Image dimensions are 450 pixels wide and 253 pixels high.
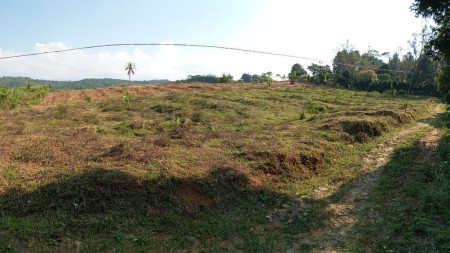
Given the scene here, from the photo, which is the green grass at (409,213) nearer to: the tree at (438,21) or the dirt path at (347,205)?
the dirt path at (347,205)

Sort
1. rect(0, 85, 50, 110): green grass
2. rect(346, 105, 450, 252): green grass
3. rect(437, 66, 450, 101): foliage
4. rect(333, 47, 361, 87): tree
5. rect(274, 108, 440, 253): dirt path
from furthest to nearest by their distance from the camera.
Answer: rect(333, 47, 361, 87): tree, rect(0, 85, 50, 110): green grass, rect(437, 66, 450, 101): foliage, rect(274, 108, 440, 253): dirt path, rect(346, 105, 450, 252): green grass

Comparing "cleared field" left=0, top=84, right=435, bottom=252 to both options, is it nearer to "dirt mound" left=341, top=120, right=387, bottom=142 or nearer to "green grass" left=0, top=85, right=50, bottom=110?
"dirt mound" left=341, top=120, right=387, bottom=142

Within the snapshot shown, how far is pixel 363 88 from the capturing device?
1506 inches

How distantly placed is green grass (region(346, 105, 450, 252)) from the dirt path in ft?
0.60

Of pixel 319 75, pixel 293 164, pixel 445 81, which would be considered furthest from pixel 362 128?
pixel 319 75

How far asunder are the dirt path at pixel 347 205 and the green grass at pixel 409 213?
182 millimetres

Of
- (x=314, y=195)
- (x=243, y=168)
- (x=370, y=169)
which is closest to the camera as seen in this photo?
(x=314, y=195)

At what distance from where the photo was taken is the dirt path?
495cm

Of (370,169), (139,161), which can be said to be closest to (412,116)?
(370,169)

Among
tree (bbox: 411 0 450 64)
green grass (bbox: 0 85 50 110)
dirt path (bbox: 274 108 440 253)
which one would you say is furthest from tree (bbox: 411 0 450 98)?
green grass (bbox: 0 85 50 110)

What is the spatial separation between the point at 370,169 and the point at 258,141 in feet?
11.0

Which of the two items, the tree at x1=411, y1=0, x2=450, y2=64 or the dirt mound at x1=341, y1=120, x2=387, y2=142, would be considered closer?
the tree at x1=411, y1=0, x2=450, y2=64

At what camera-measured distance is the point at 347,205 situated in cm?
619

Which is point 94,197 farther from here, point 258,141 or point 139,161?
point 258,141
